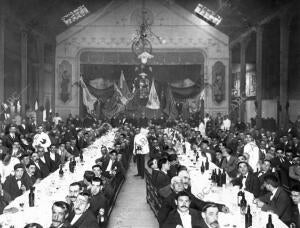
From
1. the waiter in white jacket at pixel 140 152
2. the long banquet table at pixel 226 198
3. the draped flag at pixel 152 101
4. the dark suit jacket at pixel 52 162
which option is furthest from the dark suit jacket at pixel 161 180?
the draped flag at pixel 152 101

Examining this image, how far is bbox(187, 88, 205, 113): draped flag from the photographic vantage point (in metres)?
25.7

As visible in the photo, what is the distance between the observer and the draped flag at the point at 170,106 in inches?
1000

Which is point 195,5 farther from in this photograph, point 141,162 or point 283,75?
point 141,162

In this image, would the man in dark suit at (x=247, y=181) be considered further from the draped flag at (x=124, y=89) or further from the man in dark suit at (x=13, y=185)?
the draped flag at (x=124, y=89)

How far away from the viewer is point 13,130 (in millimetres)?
13680

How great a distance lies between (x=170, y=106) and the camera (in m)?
25.9

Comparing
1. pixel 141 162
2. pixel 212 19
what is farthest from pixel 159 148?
pixel 212 19

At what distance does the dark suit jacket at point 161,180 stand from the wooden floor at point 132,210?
0.74m

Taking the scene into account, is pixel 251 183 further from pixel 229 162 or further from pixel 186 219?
pixel 186 219

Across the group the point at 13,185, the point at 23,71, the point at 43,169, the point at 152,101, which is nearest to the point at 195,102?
the point at 152,101

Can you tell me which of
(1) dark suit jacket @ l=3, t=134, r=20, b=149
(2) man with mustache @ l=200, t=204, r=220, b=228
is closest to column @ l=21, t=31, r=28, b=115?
(1) dark suit jacket @ l=3, t=134, r=20, b=149

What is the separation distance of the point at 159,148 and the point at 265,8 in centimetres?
1041

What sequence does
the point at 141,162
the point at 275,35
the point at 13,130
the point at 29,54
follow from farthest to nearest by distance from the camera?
the point at 29,54
the point at 275,35
the point at 13,130
the point at 141,162

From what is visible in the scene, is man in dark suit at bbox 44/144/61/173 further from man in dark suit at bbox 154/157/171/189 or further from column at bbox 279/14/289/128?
column at bbox 279/14/289/128
